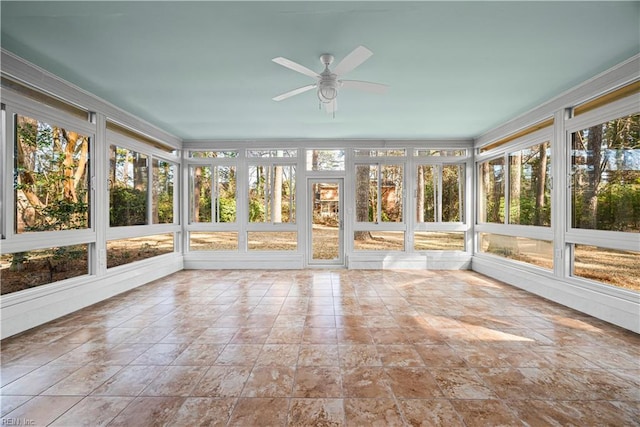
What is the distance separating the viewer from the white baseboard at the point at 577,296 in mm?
3094

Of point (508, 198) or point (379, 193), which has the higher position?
point (379, 193)

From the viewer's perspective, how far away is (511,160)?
17.2ft

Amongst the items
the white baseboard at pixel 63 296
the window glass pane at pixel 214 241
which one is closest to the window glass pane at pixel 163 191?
the window glass pane at pixel 214 241

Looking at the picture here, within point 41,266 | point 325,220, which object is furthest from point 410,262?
point 41,266

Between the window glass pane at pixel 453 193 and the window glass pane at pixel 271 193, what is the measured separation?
315 centimetres

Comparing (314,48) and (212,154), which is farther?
(212,154)

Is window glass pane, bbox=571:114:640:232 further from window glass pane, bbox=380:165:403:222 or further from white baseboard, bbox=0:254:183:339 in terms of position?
white baseboard, bbox=0:254:183:339

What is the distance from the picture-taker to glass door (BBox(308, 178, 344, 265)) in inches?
253

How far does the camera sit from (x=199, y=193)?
6.43 metres

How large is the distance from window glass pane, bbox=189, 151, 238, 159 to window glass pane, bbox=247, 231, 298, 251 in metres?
1.69

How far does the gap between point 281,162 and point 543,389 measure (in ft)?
17.6

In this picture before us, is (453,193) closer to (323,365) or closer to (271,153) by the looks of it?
(271,153)

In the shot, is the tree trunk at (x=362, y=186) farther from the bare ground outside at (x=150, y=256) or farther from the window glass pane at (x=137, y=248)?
the window glass pane at (x=137, y=248)

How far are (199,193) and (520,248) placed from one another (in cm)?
611
